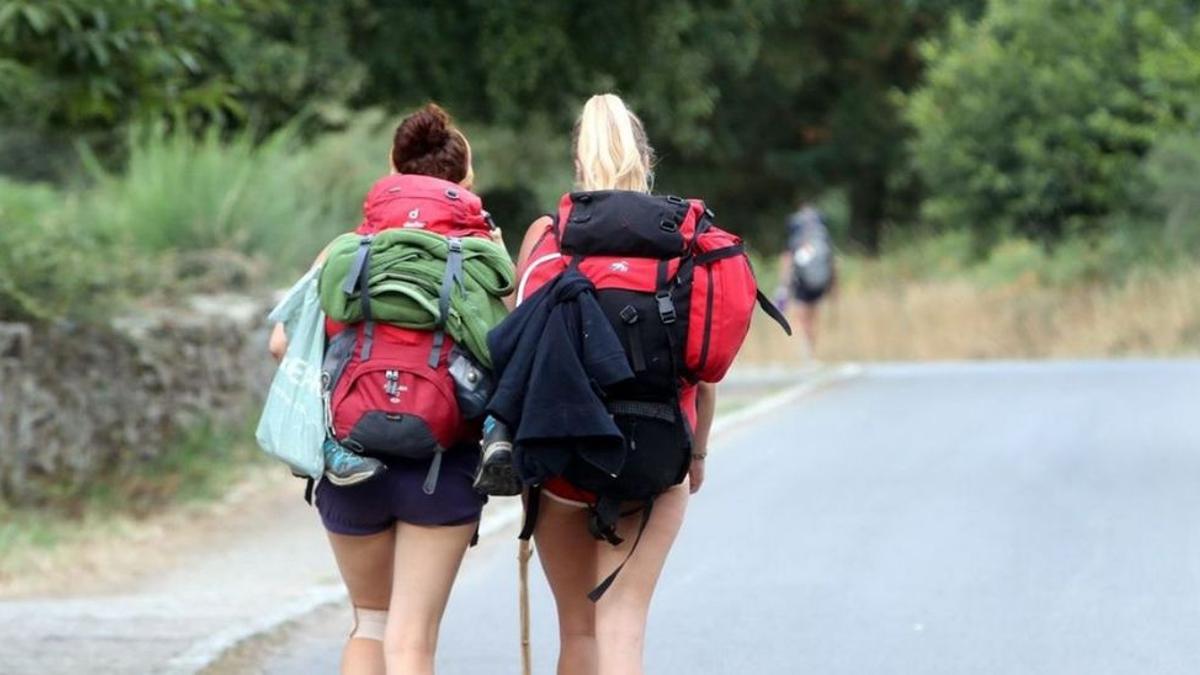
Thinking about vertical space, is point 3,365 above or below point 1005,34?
below

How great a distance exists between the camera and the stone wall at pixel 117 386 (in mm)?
11977

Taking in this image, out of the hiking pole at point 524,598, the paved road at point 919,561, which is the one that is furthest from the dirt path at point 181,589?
the hiking pole at point 524,598

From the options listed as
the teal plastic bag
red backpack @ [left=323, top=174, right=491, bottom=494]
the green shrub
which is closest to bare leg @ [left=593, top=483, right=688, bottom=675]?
red backpack @ [left=323, top=174, right=491, bottom=494]

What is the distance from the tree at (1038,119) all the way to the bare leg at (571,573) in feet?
81.7

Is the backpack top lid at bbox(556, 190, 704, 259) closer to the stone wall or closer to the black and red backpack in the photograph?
the black and red backpack

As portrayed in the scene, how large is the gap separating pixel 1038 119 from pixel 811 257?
11194 millimetres

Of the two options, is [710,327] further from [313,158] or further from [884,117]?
[884,117]

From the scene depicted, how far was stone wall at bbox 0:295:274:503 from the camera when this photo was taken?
39.3 feet

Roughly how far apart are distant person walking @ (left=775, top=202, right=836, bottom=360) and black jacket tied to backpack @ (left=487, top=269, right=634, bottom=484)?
17.3 meters

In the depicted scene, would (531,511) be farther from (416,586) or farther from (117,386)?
(117,386)

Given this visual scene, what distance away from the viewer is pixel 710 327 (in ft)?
16.6

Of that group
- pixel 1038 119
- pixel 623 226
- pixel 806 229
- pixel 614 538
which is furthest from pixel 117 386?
pixel 1038 119

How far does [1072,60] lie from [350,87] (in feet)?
41.7

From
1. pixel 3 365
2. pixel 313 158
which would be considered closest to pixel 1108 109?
pixel 313 158
